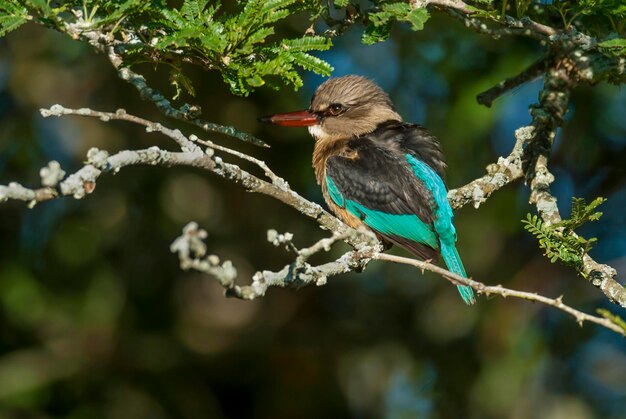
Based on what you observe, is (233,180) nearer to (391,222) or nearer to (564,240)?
(564,240)

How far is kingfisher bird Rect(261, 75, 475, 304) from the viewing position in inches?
165

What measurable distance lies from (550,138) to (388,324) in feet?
7.22

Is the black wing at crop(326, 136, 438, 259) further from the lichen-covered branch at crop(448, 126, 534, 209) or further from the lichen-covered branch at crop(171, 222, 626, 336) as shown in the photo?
the lichen-covered branch at crop(171, 222, 626, 336)

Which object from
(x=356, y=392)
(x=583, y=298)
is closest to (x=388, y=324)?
(x=356, y=392)

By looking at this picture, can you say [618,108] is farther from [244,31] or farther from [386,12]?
[244,31]

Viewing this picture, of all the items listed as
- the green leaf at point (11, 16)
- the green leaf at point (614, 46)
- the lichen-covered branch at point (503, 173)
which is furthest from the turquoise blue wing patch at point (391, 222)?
the green leaf at point (11, 16)

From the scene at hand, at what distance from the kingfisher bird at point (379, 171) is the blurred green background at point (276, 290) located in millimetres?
649

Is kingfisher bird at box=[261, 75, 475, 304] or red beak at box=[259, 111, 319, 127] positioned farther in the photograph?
red beak at box=[259, 111, 319, 127]

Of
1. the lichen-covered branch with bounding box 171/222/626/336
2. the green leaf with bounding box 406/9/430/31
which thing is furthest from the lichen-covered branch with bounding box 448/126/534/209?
the green leaf with bounding box 406/9/430/31

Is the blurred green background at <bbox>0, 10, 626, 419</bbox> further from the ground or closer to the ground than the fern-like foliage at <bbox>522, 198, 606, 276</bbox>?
closer to the ground

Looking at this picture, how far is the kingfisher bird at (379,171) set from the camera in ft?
13.8

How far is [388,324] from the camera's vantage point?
5863 millimetres

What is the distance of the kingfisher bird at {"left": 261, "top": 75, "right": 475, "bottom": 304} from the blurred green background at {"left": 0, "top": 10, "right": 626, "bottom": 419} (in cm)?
65

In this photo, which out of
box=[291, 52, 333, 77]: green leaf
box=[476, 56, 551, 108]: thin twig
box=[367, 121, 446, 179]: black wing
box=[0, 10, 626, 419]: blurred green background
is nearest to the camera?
box=[291, 52, 333, 77]: green leaf
